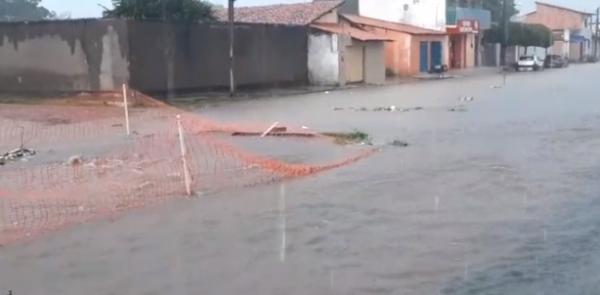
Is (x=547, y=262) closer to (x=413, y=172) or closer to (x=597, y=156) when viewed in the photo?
(x=413, y=172)

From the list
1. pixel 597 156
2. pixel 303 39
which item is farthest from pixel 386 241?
pixel 303 39

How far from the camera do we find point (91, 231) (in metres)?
9.40

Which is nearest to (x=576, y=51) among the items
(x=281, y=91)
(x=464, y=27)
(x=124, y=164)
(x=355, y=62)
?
(x=464, y=27)

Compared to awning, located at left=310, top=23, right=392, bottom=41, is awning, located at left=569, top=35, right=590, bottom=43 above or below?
above

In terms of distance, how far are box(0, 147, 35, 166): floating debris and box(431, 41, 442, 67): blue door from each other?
52396 millimetres

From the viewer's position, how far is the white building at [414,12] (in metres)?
68.2

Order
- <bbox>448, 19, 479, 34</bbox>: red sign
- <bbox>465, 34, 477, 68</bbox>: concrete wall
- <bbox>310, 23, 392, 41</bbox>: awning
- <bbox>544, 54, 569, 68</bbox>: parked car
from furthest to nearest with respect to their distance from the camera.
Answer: <bbox>544, 54, 569, 68</bbox>: parked car < <bbox>465, 34, 477, 68</bbox>: concrete wall < <bbox>448, 19, 479, 34</bbox>: red sign < <bbox>310, 23, 392, 41</bbox>: awning

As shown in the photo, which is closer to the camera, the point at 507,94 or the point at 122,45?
the point at 122,45

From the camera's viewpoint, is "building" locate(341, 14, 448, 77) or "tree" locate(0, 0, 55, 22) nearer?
"building" locate(341, 14, 448, 77)

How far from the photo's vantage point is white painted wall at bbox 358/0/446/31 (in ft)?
224

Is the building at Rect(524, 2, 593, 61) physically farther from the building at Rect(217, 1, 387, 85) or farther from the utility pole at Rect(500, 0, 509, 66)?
the building at Rect(217, 1, 387, 85)

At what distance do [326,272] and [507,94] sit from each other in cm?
3122

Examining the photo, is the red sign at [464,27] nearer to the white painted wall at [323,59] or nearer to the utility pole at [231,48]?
the white painted wall at [323,59]

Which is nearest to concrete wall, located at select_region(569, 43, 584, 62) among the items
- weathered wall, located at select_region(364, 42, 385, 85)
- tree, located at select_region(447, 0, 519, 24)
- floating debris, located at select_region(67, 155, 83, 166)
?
tree, located at select_region(447, 0, 519, 24)
